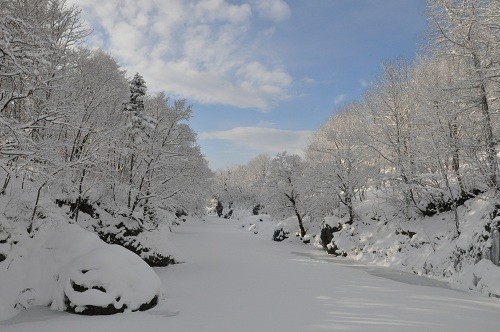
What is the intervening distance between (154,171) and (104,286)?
38.1 ft

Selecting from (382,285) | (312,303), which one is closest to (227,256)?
(382,285)

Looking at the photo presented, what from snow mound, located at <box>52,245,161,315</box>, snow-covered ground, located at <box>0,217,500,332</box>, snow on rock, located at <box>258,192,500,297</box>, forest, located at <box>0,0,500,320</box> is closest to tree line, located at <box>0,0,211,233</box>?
forest, located at <box>0,0,500,320</box>

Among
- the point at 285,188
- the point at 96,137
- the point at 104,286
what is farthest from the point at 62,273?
the point at 285,188

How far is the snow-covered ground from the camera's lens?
8289 millimetres

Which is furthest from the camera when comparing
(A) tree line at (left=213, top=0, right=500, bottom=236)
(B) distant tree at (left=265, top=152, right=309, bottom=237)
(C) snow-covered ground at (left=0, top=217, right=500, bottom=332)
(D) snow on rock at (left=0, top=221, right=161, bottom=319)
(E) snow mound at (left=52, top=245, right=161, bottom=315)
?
(B) distant tree at (left=265, top=152, right=309, bottom=237)

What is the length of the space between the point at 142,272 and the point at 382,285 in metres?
9.60

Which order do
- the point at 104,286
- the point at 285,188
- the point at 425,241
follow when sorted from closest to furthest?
the point at 104,286
the point at 425,241
the point at 285,188

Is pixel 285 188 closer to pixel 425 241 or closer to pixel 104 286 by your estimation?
pixel 425 241

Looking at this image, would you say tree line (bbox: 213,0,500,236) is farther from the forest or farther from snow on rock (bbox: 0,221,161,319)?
snow on rock (bbox: 0,221,161,319)

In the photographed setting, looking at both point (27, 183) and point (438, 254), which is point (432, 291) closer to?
point (438, 254)

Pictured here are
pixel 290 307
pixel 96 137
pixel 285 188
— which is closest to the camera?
pixel 290 307

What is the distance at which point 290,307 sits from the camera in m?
9.94

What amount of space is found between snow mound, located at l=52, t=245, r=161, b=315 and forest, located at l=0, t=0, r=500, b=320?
4cm

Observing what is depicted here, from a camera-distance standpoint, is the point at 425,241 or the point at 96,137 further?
the point at 425,241
